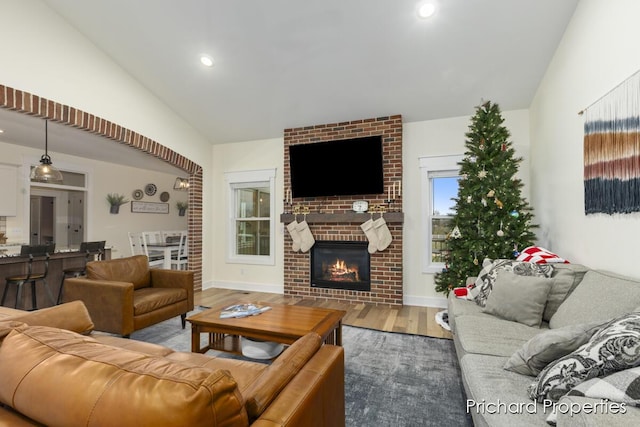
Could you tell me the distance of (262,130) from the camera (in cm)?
509

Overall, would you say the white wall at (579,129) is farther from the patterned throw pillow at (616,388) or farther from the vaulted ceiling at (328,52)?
the patterned throw pillow at (616,388)

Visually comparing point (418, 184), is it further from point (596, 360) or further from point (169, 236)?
point (169, 236)

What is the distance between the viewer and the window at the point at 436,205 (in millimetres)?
4352

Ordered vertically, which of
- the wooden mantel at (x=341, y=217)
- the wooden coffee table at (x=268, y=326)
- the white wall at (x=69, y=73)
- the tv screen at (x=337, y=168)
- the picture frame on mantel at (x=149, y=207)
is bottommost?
the wooden coffee table at (x=268, y=326)

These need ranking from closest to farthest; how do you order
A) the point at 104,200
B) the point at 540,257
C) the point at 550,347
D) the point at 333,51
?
the point at 550,347
the point at 540,257
the point at 333,51
the point at 104,200

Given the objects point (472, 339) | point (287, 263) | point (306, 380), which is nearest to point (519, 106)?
point (472, 339)

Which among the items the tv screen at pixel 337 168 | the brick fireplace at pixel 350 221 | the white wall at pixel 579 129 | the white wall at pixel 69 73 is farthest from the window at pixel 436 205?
the white wall at pixel 69 73

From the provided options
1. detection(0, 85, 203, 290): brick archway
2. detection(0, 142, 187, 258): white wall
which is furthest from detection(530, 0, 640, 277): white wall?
detection(0, 142, 187, 258): white wall

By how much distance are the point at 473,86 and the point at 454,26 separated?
36.7 inches

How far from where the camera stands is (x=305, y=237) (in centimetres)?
479

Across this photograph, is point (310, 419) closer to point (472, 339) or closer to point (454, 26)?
point (472, 339)

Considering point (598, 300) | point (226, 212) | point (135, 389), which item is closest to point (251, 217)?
point (226, 212)

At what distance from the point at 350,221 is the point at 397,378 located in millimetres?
2503

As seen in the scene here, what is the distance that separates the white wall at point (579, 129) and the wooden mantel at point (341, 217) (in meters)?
1.68
